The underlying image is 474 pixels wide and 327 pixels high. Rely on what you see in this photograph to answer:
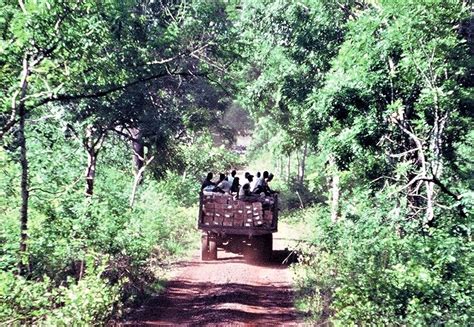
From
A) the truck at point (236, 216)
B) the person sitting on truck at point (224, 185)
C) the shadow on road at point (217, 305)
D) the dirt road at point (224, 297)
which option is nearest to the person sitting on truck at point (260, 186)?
the truck at point (236, 216)

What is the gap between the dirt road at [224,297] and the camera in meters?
10.1

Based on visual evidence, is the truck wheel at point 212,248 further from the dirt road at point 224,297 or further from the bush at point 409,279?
the bush at point 409,279

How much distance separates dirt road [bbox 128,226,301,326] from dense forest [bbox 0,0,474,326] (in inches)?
20.1

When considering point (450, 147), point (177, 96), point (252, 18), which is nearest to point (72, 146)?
point (252, 18)

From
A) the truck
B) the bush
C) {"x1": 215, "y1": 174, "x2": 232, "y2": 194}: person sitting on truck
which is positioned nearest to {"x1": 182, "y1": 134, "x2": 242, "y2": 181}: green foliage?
{"x1": 215, "y1": 174, "x2": 232, "y2": 194}: person sitting on truck

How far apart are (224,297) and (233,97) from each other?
415cm

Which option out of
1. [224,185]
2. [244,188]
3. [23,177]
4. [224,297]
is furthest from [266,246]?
[23,177]

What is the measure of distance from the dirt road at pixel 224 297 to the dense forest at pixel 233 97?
0.51 metres

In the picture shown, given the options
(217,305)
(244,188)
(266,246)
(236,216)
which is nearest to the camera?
(217,305)

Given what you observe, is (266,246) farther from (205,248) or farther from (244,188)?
(244,188)

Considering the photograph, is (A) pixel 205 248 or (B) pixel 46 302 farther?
(A) pixel 205 248

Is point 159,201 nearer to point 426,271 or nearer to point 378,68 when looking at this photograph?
point 378,68

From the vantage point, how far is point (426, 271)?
23.0 ft

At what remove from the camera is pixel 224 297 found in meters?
11.7
